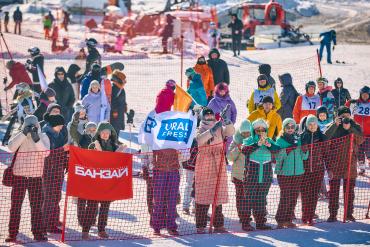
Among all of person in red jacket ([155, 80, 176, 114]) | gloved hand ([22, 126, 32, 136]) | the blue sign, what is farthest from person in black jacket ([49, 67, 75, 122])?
gloved hand ([22, 126, 32, 136])

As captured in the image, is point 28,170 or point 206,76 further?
point 206,76

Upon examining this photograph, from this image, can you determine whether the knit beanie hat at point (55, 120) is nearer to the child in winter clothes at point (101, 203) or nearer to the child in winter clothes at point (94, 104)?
the child in winter clothes at point (101, 203)

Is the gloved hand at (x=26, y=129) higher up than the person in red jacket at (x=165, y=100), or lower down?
lower down

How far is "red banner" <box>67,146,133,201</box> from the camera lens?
11031mm

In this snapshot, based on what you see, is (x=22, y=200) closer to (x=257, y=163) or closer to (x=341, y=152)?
(x=257, y=163)

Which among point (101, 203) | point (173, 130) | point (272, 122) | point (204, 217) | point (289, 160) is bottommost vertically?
point (204, 217)

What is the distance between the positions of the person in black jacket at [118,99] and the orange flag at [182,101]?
2.82 metres

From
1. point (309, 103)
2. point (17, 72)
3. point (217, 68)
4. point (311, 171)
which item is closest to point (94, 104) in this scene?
point (217, 68)

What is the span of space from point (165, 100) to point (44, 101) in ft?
9.58

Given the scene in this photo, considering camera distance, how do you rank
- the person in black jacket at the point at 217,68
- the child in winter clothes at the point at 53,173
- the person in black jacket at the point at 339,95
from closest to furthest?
1. the child in winter clothes at the point at 53,173
2. the person in black jacket at the point at 339,95
3. the person in black jacket at the point at 217,68

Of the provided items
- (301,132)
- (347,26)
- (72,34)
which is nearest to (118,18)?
(72,34)

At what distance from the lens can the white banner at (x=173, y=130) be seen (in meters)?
11.7

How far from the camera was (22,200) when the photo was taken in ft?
36.0

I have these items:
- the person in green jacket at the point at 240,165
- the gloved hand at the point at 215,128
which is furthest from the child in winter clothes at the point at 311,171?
the gloved hand at the point at 215,128
